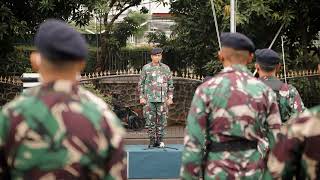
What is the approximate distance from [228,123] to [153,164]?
19.4ft

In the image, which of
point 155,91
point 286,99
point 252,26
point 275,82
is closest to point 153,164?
point 155,91

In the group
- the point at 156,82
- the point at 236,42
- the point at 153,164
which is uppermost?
the point at 236,42

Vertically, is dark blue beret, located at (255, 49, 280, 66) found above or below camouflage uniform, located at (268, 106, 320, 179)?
above

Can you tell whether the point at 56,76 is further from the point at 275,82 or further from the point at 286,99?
the point at 286,99

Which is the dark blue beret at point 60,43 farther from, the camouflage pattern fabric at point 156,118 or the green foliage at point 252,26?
the green foliage at point 252,26

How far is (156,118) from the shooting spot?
1091 cm

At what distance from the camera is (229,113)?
415 cm

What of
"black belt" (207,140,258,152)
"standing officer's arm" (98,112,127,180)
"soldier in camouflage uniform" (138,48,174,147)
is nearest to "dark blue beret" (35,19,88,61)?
"standing officer's arm" (98,112,127,180)

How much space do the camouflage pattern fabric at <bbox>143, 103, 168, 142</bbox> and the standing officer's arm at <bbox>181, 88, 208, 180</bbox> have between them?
21.8ft

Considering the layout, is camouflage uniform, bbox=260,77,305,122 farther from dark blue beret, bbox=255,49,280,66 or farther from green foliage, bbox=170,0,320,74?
green foliage, bbox=170,0,320,74

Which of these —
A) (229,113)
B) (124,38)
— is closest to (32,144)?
A: (229,113)

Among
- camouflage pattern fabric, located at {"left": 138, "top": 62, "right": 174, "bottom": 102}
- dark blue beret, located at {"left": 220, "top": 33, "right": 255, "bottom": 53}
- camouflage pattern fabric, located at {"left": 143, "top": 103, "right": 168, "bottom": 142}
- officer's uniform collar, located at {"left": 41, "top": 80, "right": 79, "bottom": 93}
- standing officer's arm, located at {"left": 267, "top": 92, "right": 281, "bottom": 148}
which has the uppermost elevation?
dark blue beret, located at {"left": 220, "top": 33, "right": 255, "bottom": 53}

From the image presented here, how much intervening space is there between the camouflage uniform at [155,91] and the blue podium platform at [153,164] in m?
0.89

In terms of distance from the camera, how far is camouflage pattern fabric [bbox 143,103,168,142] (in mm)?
10859
